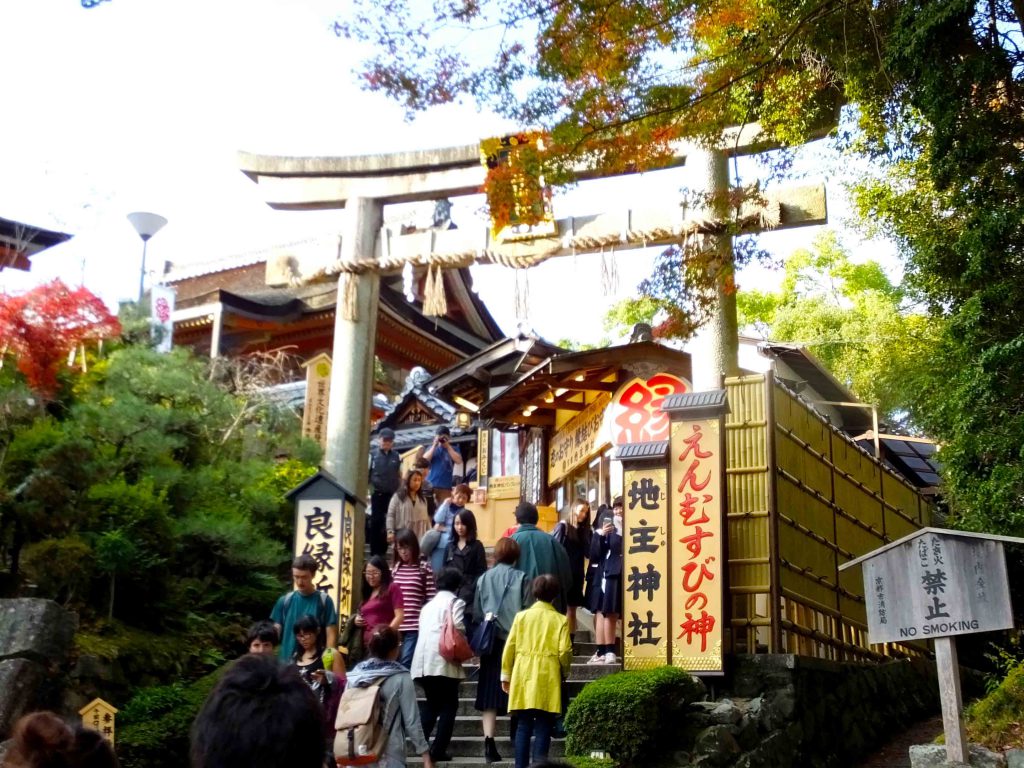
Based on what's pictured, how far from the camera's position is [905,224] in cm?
1302

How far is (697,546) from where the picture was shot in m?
11.2

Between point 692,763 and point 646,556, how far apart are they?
234cm

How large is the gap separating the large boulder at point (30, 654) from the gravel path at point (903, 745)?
27.1ft

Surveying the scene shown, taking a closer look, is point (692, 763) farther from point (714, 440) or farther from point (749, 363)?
point (749, 363)

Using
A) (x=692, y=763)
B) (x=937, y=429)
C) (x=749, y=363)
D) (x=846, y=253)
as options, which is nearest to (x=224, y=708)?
(x=692, y=763)

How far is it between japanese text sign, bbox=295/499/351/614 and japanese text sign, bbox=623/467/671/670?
10.5ft

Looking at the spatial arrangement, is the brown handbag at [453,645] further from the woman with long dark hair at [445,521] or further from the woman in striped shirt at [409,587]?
the woman with long dark hair at [445,521]

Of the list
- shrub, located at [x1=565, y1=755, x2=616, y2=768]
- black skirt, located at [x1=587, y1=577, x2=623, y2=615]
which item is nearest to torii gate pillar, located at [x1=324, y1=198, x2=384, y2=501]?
black skirt, located at [x1=587, y1=577, x2=623, y2=615]

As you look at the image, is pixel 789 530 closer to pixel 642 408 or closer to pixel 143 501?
pixel 642 408

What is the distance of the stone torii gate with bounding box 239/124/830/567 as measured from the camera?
1549 centimetres

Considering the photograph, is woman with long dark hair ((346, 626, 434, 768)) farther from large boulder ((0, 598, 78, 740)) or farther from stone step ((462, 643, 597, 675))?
stone step ((462, 643, 597, 675))

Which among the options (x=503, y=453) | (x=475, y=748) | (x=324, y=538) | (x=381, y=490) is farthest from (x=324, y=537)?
(x=503, y=453)

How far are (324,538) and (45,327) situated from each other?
181 inches

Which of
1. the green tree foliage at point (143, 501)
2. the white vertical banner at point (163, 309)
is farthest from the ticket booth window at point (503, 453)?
the white vertical banner at point (163, 309)
